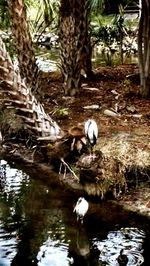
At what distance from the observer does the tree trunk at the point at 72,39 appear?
8.43 m

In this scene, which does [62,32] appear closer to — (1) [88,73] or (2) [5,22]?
Result: (1) [88,73]

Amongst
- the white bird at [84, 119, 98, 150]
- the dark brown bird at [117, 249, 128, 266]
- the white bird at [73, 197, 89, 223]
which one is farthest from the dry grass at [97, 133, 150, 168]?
the dark brown bird at [117, 249, 128, 266]

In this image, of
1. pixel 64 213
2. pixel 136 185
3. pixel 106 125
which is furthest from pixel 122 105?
pixel 64 213

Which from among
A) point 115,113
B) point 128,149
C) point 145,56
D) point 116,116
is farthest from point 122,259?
point 145,56

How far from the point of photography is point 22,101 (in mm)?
6738

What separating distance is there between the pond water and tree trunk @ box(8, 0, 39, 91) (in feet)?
8.67

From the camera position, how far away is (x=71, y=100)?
28.3 feet

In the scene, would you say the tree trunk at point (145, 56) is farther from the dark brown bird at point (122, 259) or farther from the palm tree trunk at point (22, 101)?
the dark brown bird at point (122, 259)

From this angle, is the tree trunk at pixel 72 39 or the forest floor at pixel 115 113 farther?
the tree trunk at pixel 72 39

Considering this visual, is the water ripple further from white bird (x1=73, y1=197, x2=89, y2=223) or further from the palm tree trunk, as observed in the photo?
the palm tree trunk

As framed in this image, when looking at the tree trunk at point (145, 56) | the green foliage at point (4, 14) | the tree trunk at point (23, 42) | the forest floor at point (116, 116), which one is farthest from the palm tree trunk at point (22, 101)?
the green foliage at point (4, 14)

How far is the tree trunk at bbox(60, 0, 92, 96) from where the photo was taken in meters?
8.43

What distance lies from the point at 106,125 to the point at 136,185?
1.51 m

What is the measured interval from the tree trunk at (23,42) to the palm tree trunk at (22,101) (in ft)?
5.09
